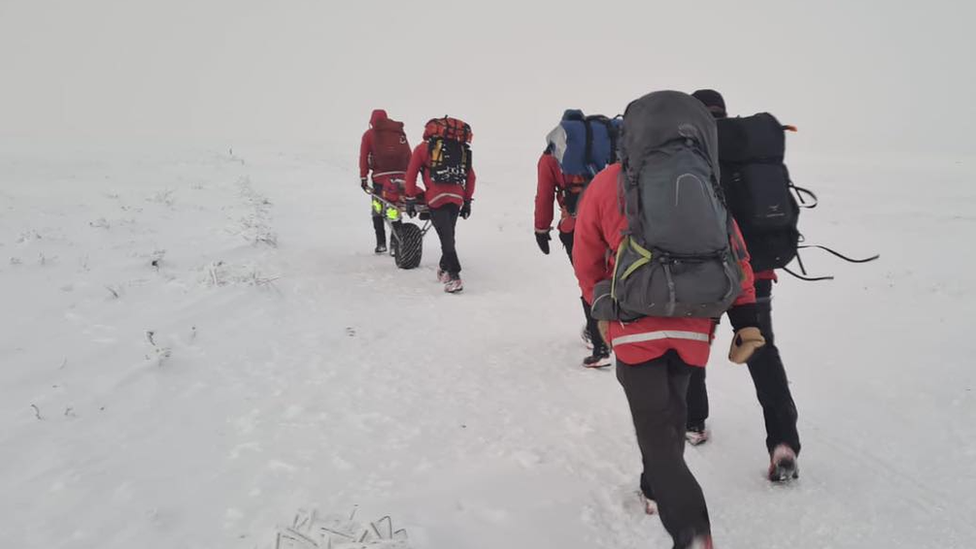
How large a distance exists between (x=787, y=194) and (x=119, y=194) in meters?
11.8

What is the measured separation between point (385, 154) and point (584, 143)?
508cm

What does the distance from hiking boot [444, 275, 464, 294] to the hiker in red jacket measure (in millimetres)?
2053

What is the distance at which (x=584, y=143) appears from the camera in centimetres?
479

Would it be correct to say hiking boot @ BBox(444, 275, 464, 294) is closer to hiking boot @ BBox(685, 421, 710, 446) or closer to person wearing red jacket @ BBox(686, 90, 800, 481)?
hiking boot @ BBox(685, 421, 710, 446)

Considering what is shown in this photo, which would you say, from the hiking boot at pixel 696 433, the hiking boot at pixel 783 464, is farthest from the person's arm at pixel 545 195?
the hiking boot at pixel 783 464

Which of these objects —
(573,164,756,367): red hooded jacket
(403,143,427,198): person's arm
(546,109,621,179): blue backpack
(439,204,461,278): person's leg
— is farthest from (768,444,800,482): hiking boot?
(403,143,427,198): person's arm

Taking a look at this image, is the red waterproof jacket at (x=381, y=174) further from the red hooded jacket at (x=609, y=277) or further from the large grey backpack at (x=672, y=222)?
the large grey backpack at (x=672, y=222)

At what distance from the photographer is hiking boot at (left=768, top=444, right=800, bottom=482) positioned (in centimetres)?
328

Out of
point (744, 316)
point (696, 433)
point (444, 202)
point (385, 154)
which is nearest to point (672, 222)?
point (744, 316)

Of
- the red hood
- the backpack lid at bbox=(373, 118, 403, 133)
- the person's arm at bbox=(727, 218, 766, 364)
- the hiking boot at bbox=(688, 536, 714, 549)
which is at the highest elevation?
the red hood

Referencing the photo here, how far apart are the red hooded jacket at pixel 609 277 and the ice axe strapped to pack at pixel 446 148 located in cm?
509

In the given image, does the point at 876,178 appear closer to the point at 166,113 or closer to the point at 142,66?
the point at 166,113

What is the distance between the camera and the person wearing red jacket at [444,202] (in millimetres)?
7590

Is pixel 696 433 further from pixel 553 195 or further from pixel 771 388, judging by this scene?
pixel 553 195
